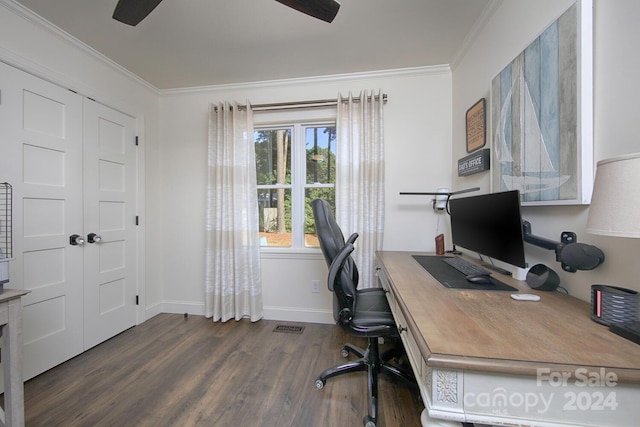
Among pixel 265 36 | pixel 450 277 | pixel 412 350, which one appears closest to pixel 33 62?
pixel 265 36

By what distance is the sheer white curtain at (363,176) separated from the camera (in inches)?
92.6

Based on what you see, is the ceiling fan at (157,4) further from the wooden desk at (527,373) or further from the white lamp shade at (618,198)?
the wooden desk at (527,373)

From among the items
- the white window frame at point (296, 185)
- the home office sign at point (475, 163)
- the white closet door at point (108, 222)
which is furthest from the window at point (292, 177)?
the white closet door at point (108, 222)

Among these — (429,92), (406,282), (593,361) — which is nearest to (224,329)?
(406,282)

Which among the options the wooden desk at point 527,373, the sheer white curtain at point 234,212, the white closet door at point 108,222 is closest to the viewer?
the wooden desk at point 527,373

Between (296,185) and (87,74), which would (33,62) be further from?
(296,185)

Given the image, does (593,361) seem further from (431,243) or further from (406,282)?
(431,243)

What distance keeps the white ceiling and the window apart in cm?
59

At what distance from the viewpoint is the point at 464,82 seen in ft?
6.85

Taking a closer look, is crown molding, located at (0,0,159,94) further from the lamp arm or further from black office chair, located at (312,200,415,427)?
the lamp arm

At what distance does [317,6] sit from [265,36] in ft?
3.00

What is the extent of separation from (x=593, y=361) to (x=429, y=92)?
2.39 meters

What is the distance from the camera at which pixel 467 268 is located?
4.93 feet

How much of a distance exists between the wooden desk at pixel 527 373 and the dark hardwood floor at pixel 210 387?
3.16 feet
